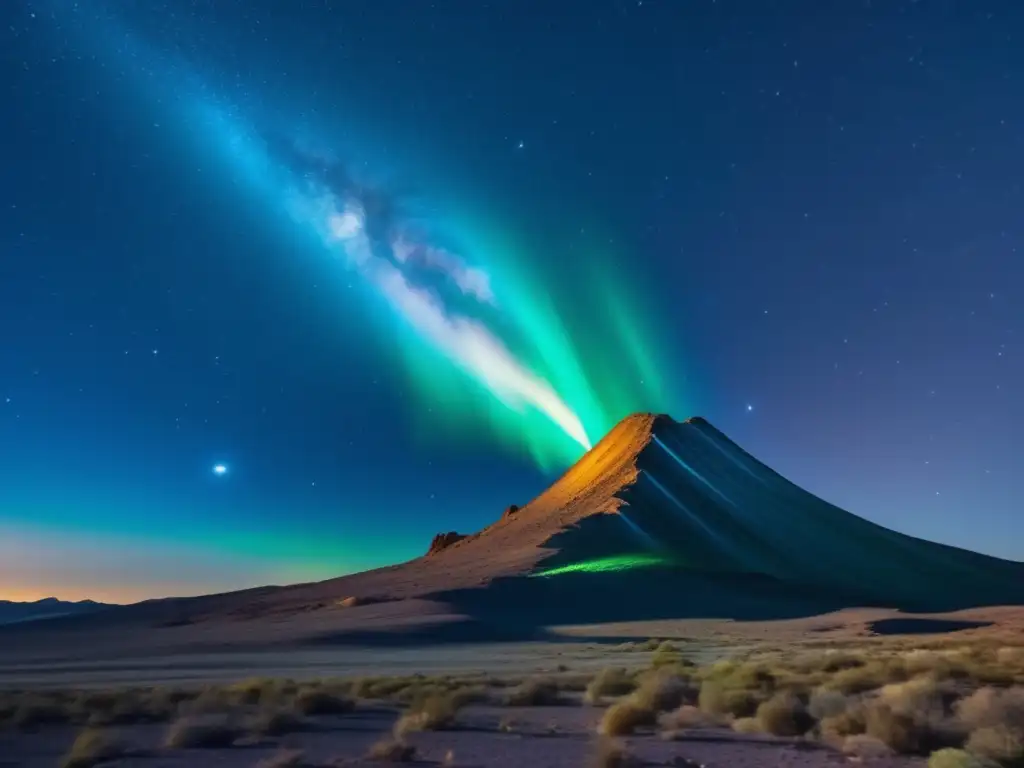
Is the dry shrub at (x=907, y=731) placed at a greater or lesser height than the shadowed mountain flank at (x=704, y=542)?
lesser

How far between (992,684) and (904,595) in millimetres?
112297

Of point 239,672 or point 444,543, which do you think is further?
point 444,543

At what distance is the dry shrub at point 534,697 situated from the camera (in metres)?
21.1

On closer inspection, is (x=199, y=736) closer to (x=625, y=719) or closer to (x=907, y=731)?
(x=625, y=719)

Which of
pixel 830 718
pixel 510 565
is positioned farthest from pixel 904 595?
pixel 830 718

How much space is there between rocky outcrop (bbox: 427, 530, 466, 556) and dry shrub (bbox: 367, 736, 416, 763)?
158 m

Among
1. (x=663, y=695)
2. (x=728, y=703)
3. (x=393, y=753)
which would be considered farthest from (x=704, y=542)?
(x=393, y=753)

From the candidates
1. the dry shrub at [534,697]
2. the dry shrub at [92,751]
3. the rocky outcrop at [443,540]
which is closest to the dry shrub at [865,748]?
the dry shrub at [534,697]

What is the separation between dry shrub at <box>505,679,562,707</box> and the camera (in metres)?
21.1

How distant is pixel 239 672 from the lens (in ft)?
124

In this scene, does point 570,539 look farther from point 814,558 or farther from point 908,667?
point 908,667

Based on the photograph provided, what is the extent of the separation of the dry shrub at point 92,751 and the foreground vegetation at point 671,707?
0.03 meters

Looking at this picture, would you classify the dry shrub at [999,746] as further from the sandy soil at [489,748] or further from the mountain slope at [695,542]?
the mountain slope at [695,542]

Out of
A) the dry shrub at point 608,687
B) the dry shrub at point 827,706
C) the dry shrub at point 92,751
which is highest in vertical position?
the dry shrub at point 608,687
